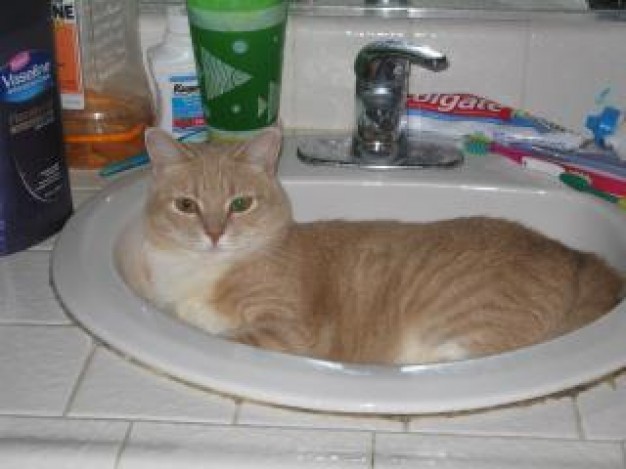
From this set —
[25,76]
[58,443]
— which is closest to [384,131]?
[25,76]

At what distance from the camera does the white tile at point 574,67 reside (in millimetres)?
1548

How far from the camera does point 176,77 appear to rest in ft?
5.10

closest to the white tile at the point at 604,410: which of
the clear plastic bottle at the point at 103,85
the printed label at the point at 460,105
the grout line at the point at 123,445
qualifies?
the grout line at the point at 123,445

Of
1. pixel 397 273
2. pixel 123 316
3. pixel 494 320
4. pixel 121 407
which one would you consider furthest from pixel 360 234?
pixel 121 407

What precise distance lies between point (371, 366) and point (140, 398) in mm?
243

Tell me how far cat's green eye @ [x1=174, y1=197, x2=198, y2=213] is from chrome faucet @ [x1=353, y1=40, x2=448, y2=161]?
310 millimetres

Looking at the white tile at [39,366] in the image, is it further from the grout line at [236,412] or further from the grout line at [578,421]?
the grout line at [578,421]

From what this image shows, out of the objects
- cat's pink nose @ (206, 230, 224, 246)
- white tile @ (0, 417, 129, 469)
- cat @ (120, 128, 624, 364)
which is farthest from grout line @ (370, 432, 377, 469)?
cat's pink nose @ (206, 230, 224, 246)

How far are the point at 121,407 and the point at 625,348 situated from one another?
532mm

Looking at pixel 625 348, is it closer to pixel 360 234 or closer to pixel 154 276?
pixel 360 234

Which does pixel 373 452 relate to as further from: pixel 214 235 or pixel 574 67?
pixel 574 67

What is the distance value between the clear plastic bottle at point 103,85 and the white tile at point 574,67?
651 millimetres

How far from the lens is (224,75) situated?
1.47m

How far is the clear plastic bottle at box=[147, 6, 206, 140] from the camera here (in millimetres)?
1551
